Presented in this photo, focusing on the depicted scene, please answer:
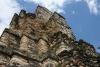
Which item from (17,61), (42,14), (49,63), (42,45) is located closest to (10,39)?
(42,45)

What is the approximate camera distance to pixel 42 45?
16281mm

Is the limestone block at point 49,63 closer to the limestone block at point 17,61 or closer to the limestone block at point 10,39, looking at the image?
the limestone block at point 17,61

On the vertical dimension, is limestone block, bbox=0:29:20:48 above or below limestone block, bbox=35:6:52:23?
below

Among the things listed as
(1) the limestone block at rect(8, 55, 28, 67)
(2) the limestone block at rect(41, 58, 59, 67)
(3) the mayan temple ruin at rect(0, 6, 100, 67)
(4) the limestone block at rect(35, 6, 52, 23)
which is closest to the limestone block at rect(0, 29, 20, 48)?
(3) the mayan temple ruin at rect(0, 6, 100, 67)

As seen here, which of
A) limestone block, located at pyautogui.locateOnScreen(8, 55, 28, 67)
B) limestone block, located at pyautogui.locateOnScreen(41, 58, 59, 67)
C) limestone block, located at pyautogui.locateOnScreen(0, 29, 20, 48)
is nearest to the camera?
limestone block, located at pyautogui.locateOnScreen(8, 55, 28, 67)

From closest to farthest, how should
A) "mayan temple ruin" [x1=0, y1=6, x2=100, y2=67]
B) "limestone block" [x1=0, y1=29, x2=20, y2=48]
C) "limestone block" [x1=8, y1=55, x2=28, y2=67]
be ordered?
"limestone block" [x1=8, y1=55, x2=28, y2=67] → "mayan temple ruin" [x1=0, y1=6, x2=100, y2=67] → "limestone block" [x1=0, y1=29, x2=20, y2=48]

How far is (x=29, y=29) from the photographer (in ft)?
58.7

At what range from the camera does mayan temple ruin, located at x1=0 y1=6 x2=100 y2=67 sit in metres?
12.9

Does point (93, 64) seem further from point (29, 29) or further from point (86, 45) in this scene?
point (29, 29)

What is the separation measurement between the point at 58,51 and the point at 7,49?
2928 millimetres

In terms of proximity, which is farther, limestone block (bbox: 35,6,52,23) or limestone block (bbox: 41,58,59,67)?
limestone block (bbox: 35,6,52,23)

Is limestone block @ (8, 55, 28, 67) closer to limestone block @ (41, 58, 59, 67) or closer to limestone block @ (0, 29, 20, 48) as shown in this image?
limestone block @ (41, 58, 59, 67)

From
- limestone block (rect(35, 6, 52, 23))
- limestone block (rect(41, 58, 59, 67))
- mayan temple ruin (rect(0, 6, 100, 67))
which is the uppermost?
limestone block (rect(35, 6, 52, 23))

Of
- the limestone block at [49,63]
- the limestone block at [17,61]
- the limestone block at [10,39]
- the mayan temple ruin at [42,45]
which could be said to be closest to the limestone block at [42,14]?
the mayan temple ruin at [42,45]
